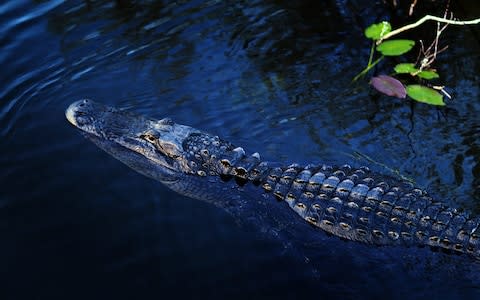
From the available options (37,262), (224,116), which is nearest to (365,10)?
(224,116)

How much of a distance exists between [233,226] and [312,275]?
0.70 metres

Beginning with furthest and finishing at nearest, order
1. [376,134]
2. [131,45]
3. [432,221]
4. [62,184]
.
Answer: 1. [131,45]
2. [376,134]
3. [62,184]
4. [432,221]

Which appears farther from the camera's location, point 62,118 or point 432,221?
point 62,118

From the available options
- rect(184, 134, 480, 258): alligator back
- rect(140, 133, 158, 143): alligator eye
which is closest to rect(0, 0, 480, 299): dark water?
rect(184, 134, 480, 258): alligator back

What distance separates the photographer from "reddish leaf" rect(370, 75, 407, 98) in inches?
189

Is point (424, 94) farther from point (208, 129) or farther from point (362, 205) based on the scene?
point (208, 129)

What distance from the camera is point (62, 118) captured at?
16.8 ft

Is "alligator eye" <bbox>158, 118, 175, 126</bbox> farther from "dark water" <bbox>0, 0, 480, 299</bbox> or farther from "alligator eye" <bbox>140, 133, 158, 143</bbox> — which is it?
"dark water" <bbox>0, 0, 480, 299</bbox>

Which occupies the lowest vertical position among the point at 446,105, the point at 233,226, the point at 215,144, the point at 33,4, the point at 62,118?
the point at 446,105

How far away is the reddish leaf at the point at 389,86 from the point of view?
4789 millimetres

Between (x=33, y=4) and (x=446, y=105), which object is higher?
(x=33, y=4)

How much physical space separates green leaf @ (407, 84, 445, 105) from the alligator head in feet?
5.99

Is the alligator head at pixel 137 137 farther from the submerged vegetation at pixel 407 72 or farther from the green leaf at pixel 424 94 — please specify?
the green leaf at pixel 424 94

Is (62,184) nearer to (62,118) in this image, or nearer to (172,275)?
(62,118)
